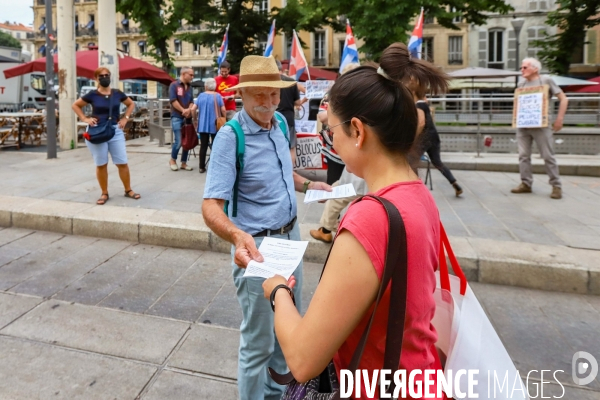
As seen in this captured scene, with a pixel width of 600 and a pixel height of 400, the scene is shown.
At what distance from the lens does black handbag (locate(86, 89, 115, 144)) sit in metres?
6.19

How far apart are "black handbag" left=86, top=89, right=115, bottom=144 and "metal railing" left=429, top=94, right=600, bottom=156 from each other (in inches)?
305

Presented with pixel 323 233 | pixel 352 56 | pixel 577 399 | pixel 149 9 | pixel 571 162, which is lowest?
pixel 577 399

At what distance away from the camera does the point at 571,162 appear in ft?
31.1

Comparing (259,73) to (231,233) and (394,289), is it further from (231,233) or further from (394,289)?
(394,289)

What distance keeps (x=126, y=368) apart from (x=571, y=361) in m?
2.76

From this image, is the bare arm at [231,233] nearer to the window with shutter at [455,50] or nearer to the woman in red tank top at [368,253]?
the woman in red tank top at [368,253]

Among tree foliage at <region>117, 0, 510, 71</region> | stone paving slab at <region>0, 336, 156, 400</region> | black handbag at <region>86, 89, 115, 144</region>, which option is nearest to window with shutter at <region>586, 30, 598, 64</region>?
tree foliage at <region>117, 0, 510, 71</region>

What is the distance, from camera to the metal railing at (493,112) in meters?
11.3

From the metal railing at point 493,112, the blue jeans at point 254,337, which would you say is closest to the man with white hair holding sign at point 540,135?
the metal railing at point 493,112

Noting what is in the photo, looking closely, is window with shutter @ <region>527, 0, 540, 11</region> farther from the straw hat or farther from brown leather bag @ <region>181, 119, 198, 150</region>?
the straw hat

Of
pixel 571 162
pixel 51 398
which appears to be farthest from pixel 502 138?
pixel 51 398

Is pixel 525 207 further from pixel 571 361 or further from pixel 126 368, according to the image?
pixel 126 368

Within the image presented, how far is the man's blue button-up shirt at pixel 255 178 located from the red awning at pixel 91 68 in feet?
42.5

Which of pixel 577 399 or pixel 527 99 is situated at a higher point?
pixel 527 99
